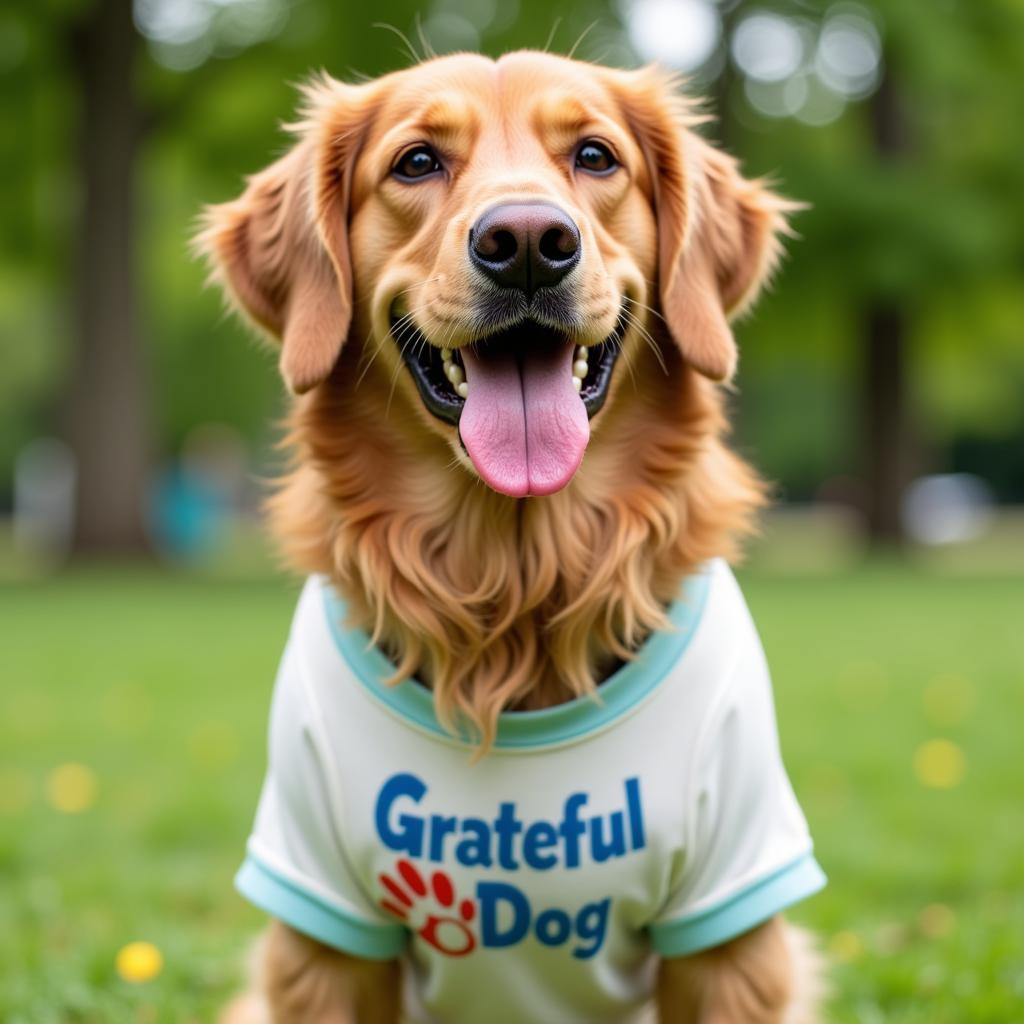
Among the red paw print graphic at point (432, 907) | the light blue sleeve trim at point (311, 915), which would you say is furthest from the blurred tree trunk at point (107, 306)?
the red paw print graphic at point (432, 907)

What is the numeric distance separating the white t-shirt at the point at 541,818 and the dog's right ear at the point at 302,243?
659mm

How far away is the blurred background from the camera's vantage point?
421 cm

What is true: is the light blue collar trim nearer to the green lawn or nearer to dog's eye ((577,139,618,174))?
dog's eye ((577,139,618,174))

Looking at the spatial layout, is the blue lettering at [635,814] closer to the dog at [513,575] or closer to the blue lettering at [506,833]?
the dog at [513,575]

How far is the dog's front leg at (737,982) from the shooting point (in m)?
2.89

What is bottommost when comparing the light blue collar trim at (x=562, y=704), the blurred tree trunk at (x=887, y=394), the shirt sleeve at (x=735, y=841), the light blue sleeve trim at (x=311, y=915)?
the blurred tree trunk at (x=887, y=394)

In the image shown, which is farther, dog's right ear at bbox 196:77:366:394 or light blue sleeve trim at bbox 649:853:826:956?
dog's right ear at bbox 196:77:366:394

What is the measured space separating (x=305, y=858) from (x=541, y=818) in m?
0.51

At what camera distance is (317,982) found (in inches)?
117

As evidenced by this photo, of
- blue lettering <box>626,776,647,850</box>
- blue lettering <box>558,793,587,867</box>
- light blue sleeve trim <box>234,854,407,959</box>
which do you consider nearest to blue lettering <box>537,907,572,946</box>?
blue lettering <box>558,793,587,867</box>

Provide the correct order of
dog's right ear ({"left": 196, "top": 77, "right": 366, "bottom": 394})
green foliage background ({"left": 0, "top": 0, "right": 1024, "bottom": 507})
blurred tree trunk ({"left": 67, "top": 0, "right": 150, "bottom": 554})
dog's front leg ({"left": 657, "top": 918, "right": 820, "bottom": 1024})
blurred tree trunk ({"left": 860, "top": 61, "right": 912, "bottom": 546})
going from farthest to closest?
blurred tree trunk ({"left": 860, "top": 61, "right": 912, "bottom": 546}) < green foliage background ({"left": 0, "top": 0, "right": 1024, "bottom": 507}) < blurred tree trunk ({"left": 67, "top": 0, "right": 150, "bottom": 554}) < dog's right ear ({"left": 196, "top": 77, "right": 366, "bottom": 394}) < dog's front leg ({"left": 657, "top": 918, "right": 820, "bottom": 1024})

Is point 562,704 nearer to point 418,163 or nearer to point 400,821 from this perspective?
point 400,821

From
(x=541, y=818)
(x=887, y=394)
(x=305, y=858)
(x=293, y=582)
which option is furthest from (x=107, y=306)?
(x=541, y=818)

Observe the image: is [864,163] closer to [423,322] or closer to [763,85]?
[763,85]
